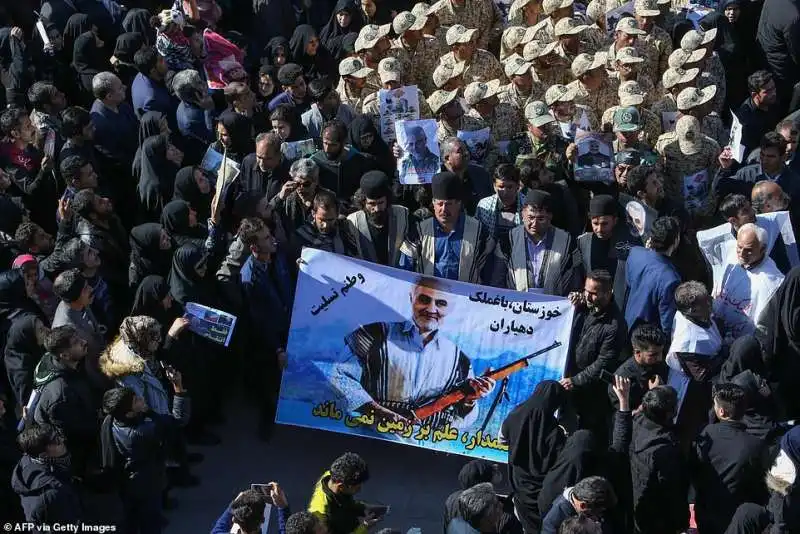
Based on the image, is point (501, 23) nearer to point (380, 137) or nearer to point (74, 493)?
point (380, 137)

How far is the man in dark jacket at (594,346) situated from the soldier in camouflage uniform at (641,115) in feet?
8.28

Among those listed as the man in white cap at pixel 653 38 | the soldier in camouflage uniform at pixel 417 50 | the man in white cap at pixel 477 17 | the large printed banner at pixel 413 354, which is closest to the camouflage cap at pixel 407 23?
the soldier in camouflage uniform at pixel 417 50

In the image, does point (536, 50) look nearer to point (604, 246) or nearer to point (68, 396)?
point (604, 246)

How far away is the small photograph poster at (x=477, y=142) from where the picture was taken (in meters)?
10.5

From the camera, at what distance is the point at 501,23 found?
1294cm

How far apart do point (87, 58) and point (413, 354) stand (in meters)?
5.16

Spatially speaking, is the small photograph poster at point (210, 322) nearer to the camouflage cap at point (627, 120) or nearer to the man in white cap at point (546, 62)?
the camouflage cap at point (627, 120)

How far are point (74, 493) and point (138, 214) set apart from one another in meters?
3.82

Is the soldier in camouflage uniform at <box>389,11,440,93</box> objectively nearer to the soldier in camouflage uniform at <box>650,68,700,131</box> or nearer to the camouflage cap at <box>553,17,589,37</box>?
the camouflage cap at <box>553,17,589,37</box>

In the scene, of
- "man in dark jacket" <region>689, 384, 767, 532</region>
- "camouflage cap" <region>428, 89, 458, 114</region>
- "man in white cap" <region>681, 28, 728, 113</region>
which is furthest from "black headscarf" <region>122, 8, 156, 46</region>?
"man in dark jacket" <region>689, 384, 767, 532</region>

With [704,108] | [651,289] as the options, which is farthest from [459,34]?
[651,289]

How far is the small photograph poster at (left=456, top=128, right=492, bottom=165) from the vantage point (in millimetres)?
10516

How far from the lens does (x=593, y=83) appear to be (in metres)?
11.1

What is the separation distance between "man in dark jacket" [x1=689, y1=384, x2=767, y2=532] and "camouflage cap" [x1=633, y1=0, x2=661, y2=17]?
211 inches
